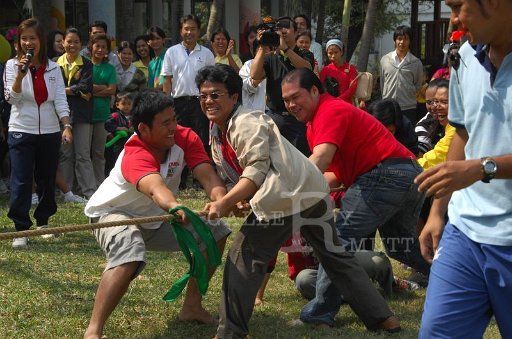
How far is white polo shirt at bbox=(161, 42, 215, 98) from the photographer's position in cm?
1065

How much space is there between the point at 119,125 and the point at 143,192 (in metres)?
6.25

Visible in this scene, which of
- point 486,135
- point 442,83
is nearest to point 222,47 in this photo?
point 442,83

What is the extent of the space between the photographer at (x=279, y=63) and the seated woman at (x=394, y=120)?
91.1 inches

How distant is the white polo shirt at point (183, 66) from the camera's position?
419 inches

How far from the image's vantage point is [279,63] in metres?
8.95

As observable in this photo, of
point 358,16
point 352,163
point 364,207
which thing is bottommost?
point 364,207

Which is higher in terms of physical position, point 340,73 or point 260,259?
point 340,73

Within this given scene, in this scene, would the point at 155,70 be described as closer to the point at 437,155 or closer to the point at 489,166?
the point at 437,155

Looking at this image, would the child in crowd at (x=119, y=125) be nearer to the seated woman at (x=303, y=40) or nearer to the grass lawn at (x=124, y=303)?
the seated woman at (x=303, y=40)

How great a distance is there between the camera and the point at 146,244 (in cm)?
545

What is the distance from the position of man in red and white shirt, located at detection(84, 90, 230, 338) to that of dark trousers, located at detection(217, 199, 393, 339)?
1.12 feet

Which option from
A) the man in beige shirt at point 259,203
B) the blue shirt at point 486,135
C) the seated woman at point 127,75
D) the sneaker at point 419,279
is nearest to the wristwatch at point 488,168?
the blue shirt at point 486,135

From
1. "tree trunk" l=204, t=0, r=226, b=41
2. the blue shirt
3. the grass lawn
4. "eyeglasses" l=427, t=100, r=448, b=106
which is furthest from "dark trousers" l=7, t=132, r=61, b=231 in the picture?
"tree trunk" l=204, t=0, r=226, b=41

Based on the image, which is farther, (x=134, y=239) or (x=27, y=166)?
(x=27, y=166)
